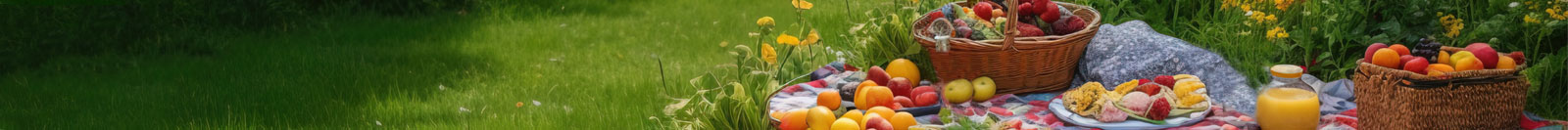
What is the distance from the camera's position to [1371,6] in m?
4.53

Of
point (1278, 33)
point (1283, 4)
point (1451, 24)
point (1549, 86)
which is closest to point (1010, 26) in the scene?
point (1278, 33)

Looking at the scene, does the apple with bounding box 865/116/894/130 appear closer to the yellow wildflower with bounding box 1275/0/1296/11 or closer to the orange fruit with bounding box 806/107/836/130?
the orange fruit with bounding box 806/107/836/130

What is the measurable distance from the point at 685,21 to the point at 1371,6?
3118mm

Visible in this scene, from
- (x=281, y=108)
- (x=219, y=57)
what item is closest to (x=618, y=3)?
(x=219, y=57)

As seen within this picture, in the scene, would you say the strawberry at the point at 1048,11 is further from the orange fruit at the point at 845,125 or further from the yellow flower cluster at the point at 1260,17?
the orange fruit at the point at 845,125

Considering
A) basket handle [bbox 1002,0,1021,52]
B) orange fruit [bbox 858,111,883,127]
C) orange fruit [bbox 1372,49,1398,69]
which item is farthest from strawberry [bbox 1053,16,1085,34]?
orange fruit [bbox 1372,49,1398,69]

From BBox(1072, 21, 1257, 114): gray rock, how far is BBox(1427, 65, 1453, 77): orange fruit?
77 cm

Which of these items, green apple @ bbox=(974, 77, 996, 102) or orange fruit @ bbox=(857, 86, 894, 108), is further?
green apple @ bbox=(974, 77, 996, 102)

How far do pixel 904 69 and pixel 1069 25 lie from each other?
475mm

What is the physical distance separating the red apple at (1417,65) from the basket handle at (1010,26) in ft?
3.08

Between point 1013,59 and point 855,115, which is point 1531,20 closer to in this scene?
point 1013,59

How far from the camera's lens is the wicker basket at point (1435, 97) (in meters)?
3.24

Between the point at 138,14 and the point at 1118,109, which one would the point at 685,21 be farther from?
the point at 1118,109

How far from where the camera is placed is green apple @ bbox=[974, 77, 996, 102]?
417 centimetres
